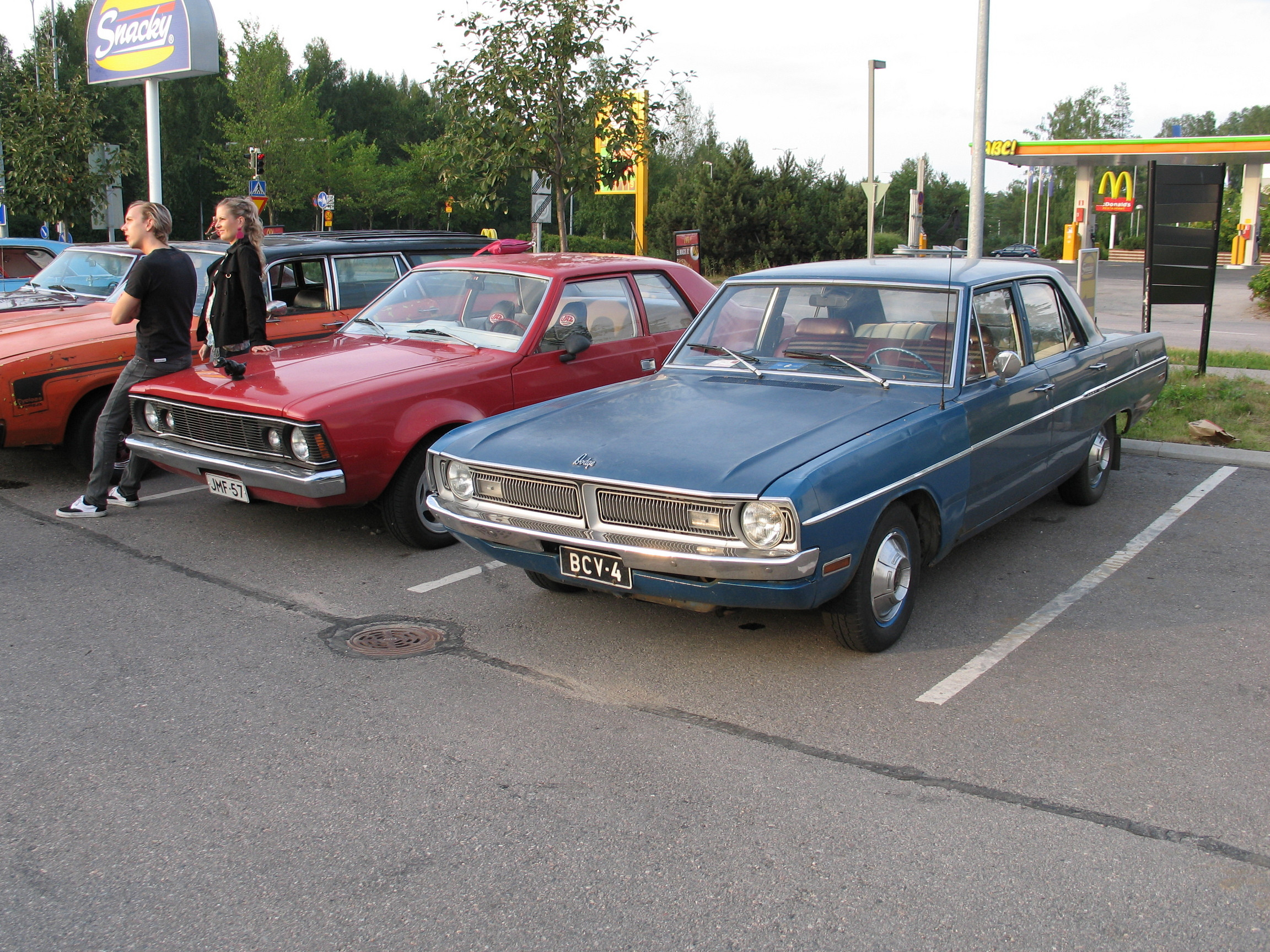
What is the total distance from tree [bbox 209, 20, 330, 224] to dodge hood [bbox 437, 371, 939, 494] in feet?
149

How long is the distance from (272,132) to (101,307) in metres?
44.1

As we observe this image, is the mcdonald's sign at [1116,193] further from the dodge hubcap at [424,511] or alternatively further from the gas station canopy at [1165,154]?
the dodge hubcap at [424,511]

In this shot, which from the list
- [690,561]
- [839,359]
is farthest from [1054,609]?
[690,561]

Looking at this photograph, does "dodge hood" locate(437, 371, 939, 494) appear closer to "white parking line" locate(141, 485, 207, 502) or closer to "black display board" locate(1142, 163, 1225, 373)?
"white parking line" locate(141, 485, 207, 502)

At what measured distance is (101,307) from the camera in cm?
866

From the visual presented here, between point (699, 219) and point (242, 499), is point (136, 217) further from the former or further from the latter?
point (699, 219)

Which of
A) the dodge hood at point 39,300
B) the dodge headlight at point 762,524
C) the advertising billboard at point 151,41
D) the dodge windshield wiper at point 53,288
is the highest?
the advertising billboard at point 151,41

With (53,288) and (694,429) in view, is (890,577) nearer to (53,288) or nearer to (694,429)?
(694,429)

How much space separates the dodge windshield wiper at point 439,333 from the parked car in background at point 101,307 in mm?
1439

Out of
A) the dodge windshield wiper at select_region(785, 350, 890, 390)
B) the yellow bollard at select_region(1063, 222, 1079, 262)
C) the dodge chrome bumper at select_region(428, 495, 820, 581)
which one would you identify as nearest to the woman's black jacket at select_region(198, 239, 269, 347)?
the dodge chrome bumper at select_region(428, 495, 820, 581)

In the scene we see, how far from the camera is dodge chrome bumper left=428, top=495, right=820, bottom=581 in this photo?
4.01 meters

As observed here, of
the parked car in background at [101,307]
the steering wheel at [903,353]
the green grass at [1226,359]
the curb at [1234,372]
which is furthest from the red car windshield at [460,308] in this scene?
the green grass at [1226,359]

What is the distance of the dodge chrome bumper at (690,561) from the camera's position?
4.01 metres

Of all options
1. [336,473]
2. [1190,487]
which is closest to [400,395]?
[336,473]
